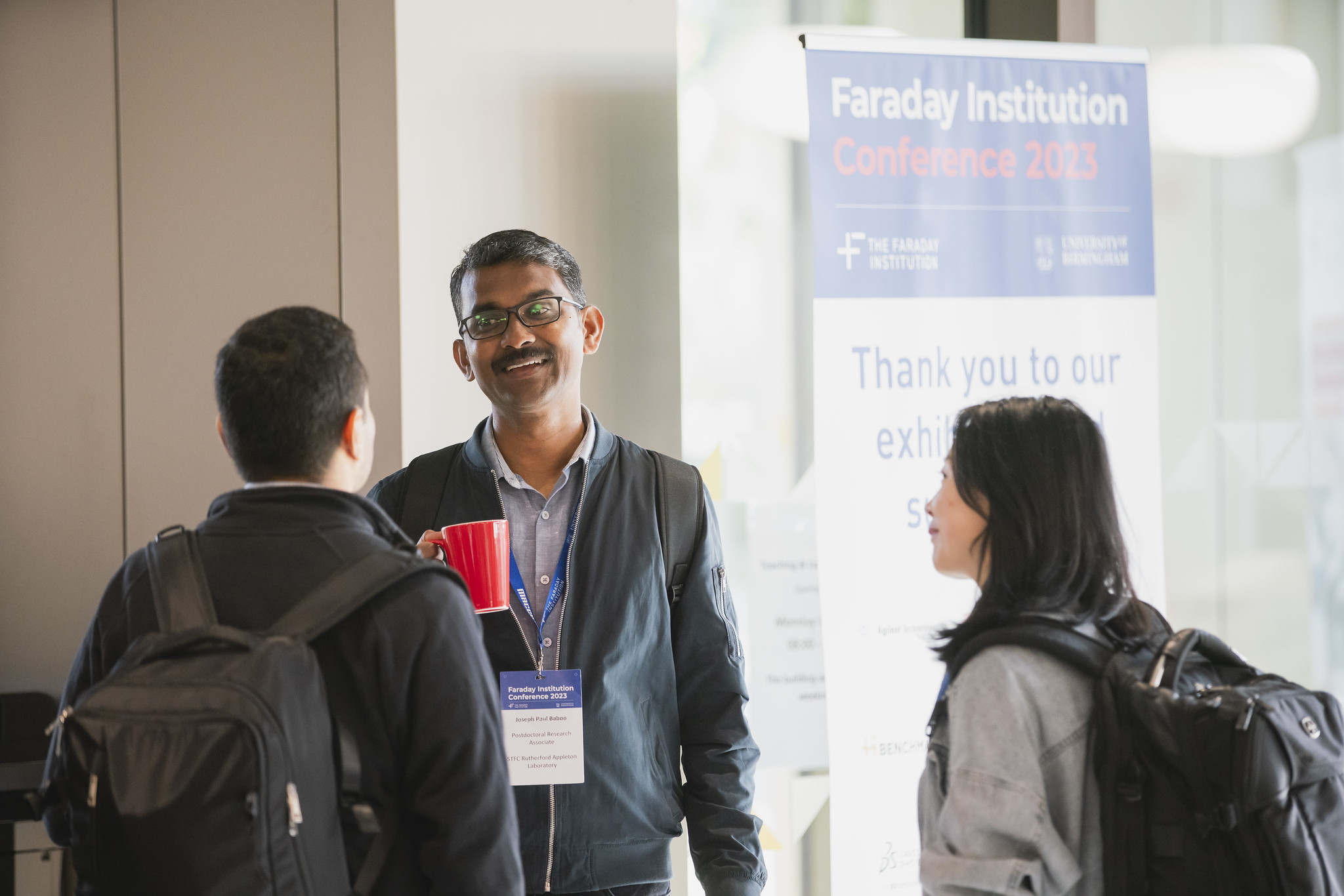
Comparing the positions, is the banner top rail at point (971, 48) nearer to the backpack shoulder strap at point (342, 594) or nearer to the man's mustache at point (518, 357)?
the man's mustache at point (518, 357)

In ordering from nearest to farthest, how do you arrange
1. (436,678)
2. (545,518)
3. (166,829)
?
(166,829) → (436,678) → (545,518)

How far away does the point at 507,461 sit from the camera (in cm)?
207

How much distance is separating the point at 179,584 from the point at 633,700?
922mm

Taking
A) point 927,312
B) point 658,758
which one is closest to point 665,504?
point 658,758

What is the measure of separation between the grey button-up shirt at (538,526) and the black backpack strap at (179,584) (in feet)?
2.39

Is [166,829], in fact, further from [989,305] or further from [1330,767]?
[989,305]

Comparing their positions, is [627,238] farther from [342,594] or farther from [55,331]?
[342,594]

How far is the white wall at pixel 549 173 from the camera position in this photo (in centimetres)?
271

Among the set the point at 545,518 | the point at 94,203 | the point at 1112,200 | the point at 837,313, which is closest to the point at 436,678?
the point at 545,518

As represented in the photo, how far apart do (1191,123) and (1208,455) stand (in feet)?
3.81

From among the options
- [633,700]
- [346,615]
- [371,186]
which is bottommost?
[633,700]

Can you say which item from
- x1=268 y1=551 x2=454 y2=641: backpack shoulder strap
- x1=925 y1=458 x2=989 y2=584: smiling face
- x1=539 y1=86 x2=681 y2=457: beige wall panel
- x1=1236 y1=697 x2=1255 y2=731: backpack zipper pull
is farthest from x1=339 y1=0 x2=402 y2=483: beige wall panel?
x1=1236 y1=697 x2=1255 y2=731: backpack zipper pull

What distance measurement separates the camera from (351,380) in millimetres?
1365

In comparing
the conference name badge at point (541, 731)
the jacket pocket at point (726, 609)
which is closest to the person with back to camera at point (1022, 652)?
the jacket pocket at point (726, 609)
